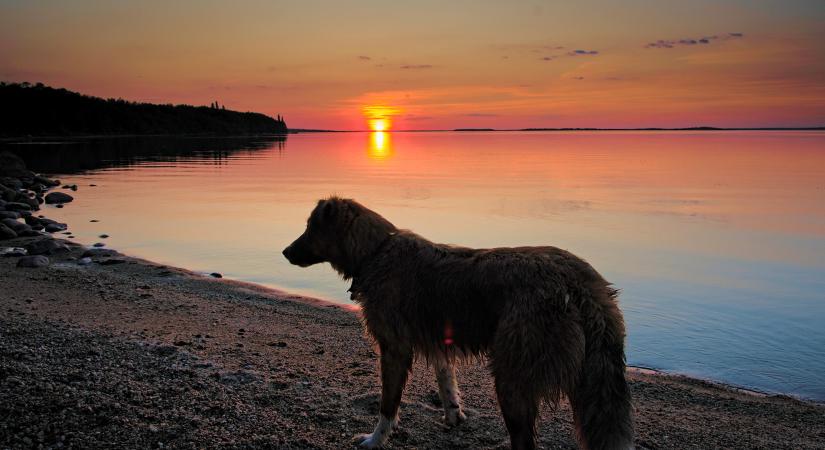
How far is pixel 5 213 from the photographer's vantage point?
68.6 ft

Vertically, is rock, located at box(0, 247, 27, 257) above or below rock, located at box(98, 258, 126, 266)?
above

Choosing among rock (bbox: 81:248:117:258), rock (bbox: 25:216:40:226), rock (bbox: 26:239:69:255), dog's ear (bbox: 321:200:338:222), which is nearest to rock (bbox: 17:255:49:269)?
rock (bbox: 26:239:69:255)

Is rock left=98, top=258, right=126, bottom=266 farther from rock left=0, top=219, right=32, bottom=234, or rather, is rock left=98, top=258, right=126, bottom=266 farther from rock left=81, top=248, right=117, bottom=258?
rock left=0, top=219, right=32, bottom=234

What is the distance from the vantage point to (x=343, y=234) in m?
5.93

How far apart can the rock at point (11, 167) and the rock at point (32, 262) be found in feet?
94.8

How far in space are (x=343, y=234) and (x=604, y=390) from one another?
2.95m

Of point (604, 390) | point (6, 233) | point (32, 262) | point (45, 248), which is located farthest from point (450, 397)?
point (6, 233)

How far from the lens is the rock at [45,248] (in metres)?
15.3

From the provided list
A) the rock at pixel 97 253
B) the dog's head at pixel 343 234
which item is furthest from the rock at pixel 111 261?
the dog's head at pixel 343 234

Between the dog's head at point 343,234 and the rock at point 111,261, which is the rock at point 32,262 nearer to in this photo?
the rock at point 111,261

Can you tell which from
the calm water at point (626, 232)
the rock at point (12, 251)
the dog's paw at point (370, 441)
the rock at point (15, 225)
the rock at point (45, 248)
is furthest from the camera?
the rock at point (15, 225)

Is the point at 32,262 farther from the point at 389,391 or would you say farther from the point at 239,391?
the point at 389,391

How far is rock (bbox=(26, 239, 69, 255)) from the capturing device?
15.3m

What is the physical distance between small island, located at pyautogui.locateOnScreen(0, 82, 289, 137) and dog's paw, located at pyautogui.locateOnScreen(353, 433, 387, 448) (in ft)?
479
